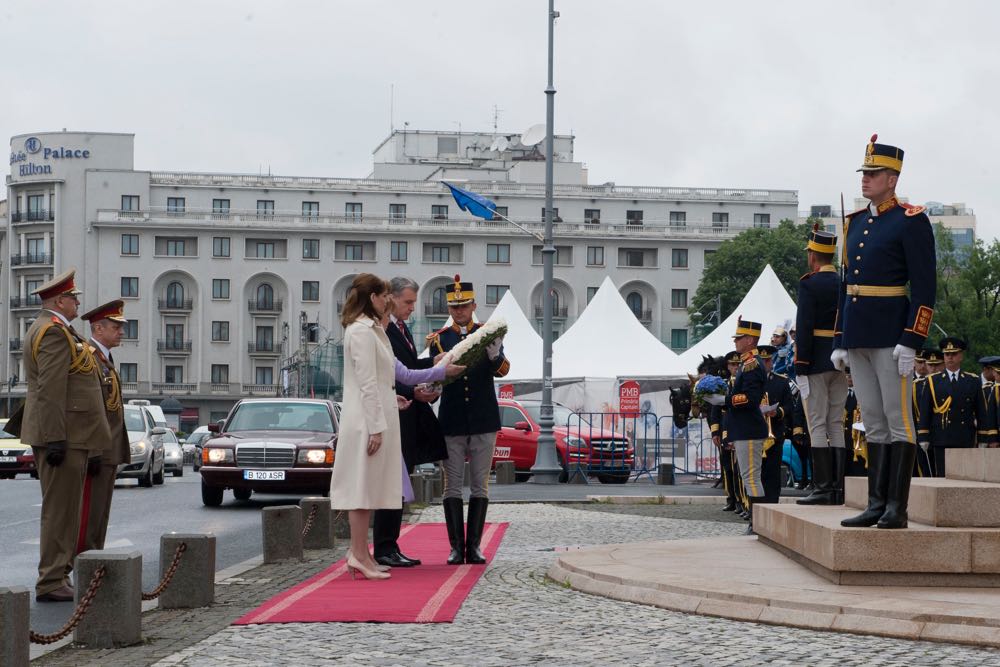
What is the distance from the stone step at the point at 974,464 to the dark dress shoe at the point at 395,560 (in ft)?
13.0

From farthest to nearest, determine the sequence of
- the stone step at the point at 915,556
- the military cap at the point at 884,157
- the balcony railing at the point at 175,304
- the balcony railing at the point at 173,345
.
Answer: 1. the balcony railing at the point at 173,345
2. the balcony railing at the point at 175,304
3. the military cap at the point at 884,157
4. the stone step at the point at 915,556

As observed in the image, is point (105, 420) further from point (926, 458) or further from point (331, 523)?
point (926, 458)

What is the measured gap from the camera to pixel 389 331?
11367 mm

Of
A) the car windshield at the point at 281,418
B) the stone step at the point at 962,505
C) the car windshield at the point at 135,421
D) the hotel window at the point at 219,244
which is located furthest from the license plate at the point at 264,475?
the hotel window at the point at 219,244

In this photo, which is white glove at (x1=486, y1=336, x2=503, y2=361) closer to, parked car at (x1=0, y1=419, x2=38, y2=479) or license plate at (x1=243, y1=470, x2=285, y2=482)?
license plate at (x1=243, y1=470, x2=285, y2=482)

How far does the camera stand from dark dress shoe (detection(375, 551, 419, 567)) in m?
11.5

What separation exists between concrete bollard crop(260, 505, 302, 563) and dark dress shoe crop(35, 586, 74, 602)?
2656mm

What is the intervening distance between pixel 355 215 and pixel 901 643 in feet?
307

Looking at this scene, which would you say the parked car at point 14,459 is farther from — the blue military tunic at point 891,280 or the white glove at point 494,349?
the blue military tunic at point 891,280

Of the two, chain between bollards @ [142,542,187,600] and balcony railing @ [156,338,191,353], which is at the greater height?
balcony railing @ [156,338,191,353]

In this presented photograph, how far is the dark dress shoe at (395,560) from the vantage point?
11516 millimetres

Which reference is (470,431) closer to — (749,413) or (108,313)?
(108,313)

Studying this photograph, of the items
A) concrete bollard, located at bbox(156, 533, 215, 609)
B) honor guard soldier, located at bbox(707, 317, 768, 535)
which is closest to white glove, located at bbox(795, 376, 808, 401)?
honor guard soldier, located at bbox(707, 317, 768, 535)

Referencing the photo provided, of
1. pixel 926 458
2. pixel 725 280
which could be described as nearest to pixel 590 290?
pixel 725 280
